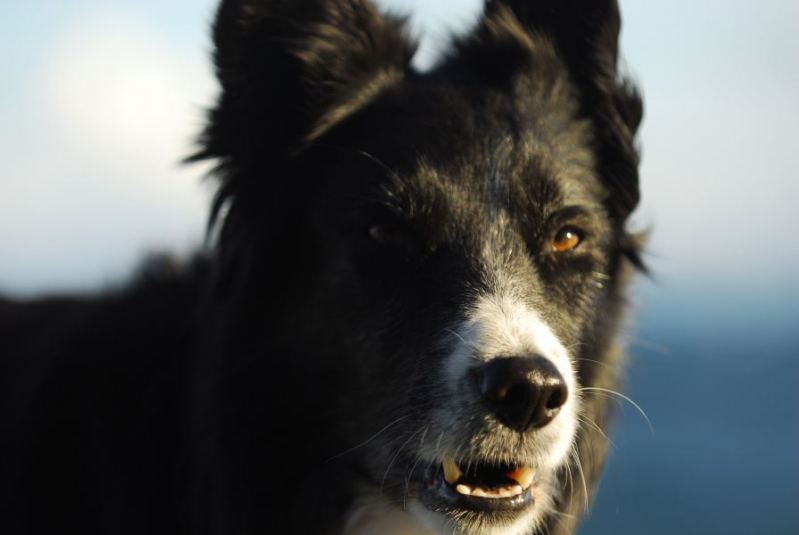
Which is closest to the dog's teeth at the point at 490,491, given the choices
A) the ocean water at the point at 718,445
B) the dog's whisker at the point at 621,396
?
the dog's whisker at the point at 621,396

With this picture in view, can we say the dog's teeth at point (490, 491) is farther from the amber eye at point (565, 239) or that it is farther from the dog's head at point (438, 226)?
the amber eye at point (565, 239)

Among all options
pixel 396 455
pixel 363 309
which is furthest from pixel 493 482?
pixel 363 309

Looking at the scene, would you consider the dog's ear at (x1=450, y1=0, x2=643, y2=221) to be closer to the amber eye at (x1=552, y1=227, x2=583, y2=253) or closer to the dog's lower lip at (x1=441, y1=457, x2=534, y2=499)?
the amber eye at (x1=552, y1=227, x2=583, y2=253)

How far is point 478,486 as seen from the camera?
400cm

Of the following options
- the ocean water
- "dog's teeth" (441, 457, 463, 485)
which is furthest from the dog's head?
the ocean water

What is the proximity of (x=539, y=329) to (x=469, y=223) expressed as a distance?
0.53 m

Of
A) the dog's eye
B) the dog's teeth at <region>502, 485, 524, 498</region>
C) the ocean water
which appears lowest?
the ocean water

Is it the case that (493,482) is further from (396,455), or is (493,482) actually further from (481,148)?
(481,148)

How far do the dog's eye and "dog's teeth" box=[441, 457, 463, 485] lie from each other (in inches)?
28.8

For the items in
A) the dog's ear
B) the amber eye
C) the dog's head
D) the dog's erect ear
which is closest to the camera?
the dog's head

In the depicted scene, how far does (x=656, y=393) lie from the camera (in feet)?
243

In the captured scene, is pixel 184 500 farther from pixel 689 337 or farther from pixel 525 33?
pixel 689 337

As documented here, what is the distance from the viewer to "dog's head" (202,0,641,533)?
3.88m

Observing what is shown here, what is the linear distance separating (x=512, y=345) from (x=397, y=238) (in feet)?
2.23
